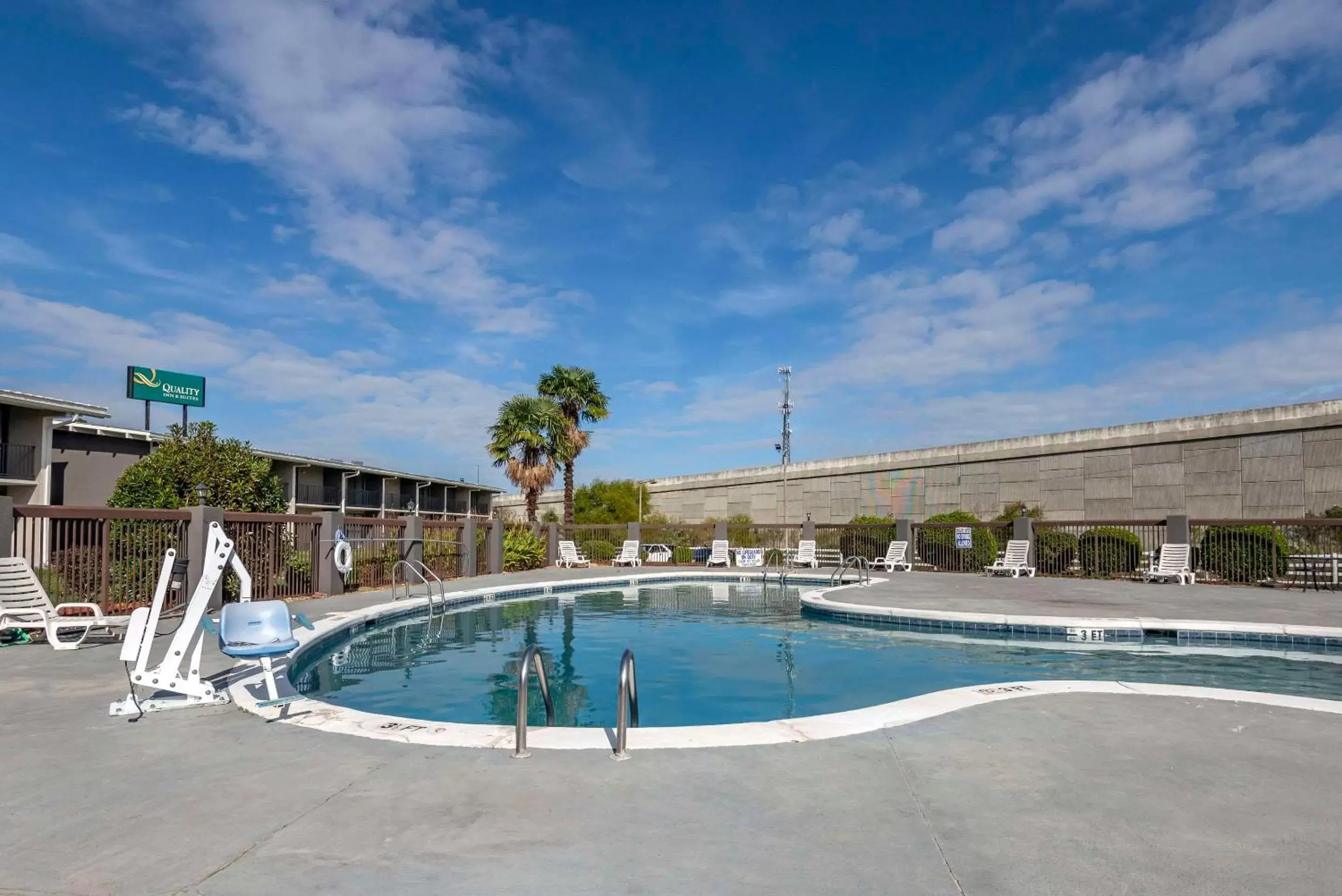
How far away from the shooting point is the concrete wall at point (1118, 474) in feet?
60.6

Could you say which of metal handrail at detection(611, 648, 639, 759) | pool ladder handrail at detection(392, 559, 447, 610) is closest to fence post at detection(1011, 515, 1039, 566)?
pool ladder handrail at detection(392, 559, 447, 610)

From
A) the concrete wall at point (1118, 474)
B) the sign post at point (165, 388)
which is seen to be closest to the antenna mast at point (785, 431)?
the concrete wall at point (1118, 474)

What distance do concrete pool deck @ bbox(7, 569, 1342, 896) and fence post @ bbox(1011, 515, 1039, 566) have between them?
15.4 meters

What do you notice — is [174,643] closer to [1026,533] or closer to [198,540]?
[198,540]

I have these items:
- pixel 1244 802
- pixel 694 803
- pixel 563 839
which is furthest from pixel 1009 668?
pixel 563 839

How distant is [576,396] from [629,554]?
10596 mm

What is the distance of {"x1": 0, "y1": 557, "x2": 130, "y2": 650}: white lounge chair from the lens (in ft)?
28.4

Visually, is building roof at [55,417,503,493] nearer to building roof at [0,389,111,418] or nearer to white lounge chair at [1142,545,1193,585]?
building roof at [0,389,111,418]

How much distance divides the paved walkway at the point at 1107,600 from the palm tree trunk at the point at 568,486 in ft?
53.1

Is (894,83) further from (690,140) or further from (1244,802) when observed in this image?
(1244,802)

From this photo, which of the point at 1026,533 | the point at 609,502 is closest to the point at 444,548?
the point at 1026,533

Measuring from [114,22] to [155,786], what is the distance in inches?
481

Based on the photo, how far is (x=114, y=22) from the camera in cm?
1134

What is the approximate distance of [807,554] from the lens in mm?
23656
